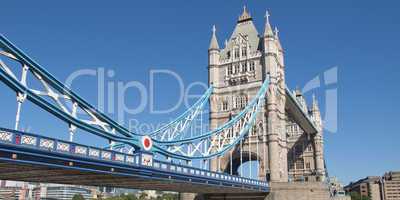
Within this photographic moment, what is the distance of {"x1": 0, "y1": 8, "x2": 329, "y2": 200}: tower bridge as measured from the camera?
23.7 metres

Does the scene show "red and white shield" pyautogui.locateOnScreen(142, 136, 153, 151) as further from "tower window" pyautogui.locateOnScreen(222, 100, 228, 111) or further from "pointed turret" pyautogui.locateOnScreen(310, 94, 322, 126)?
"pointed turret" pyautogui.locateOnScreen(310, 94, 322, 126)

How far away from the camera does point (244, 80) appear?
63.8 meters

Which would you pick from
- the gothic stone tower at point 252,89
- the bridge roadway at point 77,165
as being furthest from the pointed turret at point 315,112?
the bridge roadway at point 77,165

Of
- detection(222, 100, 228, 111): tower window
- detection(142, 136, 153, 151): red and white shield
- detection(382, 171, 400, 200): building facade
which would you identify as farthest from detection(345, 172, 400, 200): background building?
detection(142, 136, 153, 151): red and white shield

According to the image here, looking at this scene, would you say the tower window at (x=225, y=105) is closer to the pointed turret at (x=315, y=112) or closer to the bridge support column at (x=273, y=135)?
the bridge support column at (x=273, y=135)

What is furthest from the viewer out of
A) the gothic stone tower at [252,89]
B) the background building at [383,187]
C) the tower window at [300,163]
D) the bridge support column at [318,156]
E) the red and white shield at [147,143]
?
the background building at [383,187]

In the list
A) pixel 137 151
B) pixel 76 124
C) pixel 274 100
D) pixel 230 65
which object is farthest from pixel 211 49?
pixel 76 124

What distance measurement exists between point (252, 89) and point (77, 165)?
40738mm

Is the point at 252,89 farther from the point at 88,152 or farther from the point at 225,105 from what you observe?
the point at 88,152

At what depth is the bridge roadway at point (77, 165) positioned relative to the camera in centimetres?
2158

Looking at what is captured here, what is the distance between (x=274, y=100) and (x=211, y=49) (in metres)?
12.9

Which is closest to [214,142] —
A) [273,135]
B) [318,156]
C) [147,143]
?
[273,135]

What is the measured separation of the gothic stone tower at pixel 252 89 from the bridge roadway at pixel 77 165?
834 inches

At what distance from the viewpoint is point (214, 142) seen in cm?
5266
